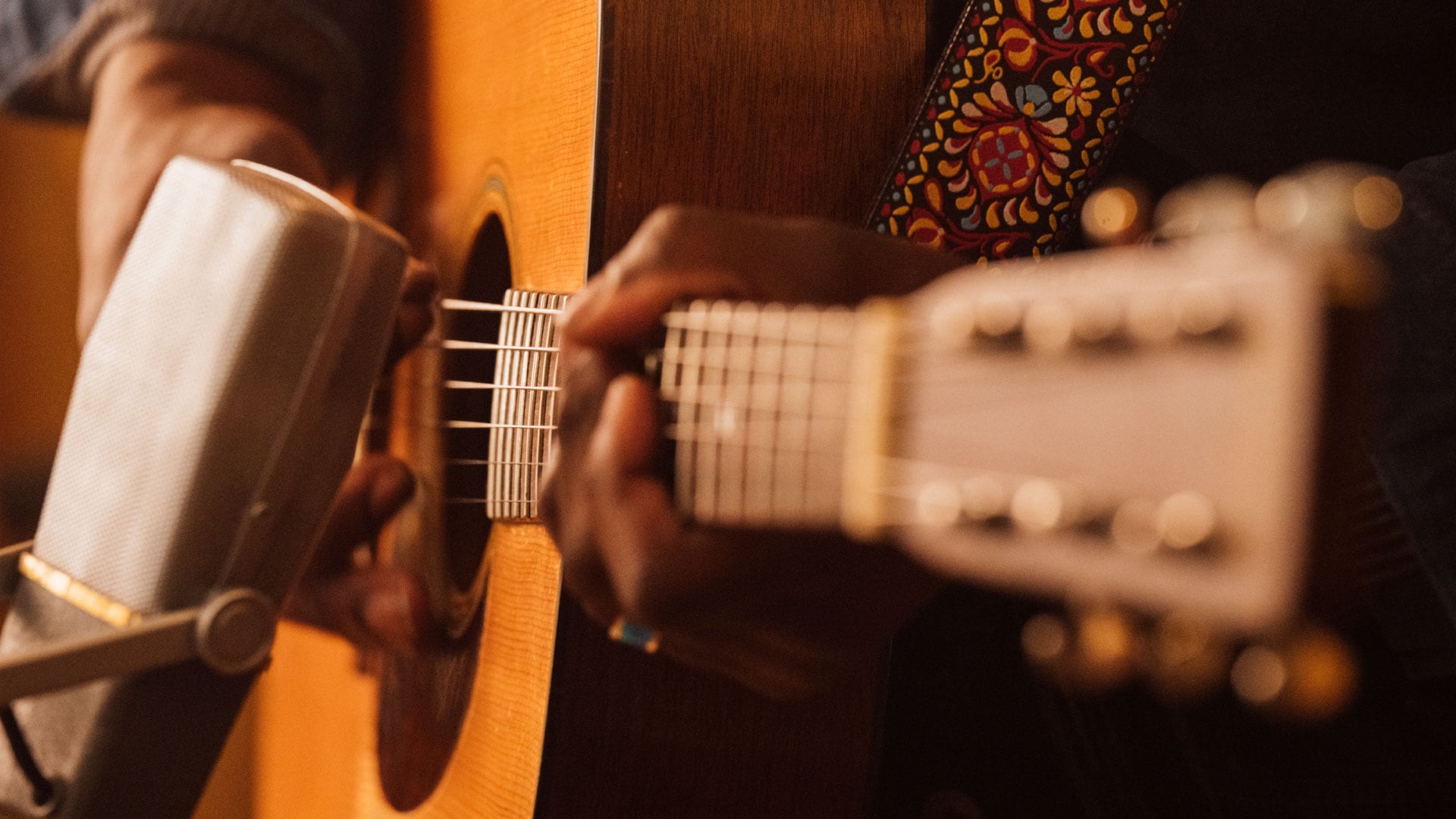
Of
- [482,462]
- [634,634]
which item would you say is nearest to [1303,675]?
[634,634]

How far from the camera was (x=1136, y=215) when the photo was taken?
1.05ft

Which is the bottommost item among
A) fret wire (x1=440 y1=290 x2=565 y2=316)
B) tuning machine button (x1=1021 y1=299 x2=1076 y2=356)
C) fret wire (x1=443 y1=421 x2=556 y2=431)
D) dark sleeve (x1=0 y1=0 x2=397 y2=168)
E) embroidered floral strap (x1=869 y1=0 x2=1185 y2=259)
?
Answer: fret wire (x1=443 y1=421 x2=556 y2=431)

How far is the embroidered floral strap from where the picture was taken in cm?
73

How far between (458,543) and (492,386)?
19cm

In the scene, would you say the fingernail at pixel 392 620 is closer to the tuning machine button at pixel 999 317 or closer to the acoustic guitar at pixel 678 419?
the acoustic guitar at pixel 678 419

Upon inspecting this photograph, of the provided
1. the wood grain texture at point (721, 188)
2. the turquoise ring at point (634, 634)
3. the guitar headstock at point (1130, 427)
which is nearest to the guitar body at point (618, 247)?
the wood grain texture at point (721, 188)

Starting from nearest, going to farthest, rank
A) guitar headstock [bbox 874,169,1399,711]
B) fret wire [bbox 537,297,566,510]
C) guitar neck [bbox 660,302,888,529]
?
guitar headstock [bbox 874,169,1399,711], guitar neck [bbox 660,302,888,529], fret wire [bbox 537,297,566,510]

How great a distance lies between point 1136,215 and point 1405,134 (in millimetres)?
514

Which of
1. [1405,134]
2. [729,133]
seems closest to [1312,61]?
[1405,134]

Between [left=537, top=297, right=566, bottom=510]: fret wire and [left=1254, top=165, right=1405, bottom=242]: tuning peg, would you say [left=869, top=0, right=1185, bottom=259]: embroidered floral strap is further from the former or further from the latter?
[left=1254, top=165, right=1405, bottom=242]: tuning peg

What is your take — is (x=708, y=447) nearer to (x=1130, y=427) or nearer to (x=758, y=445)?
(x=758, y=445)

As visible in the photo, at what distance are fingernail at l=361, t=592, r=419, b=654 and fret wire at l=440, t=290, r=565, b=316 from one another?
26cm

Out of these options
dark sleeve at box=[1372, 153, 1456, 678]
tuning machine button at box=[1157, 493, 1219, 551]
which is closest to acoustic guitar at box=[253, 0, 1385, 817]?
tuning machine button at box=[1157, 493, 1219, 551]

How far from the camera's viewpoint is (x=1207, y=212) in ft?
0.96
